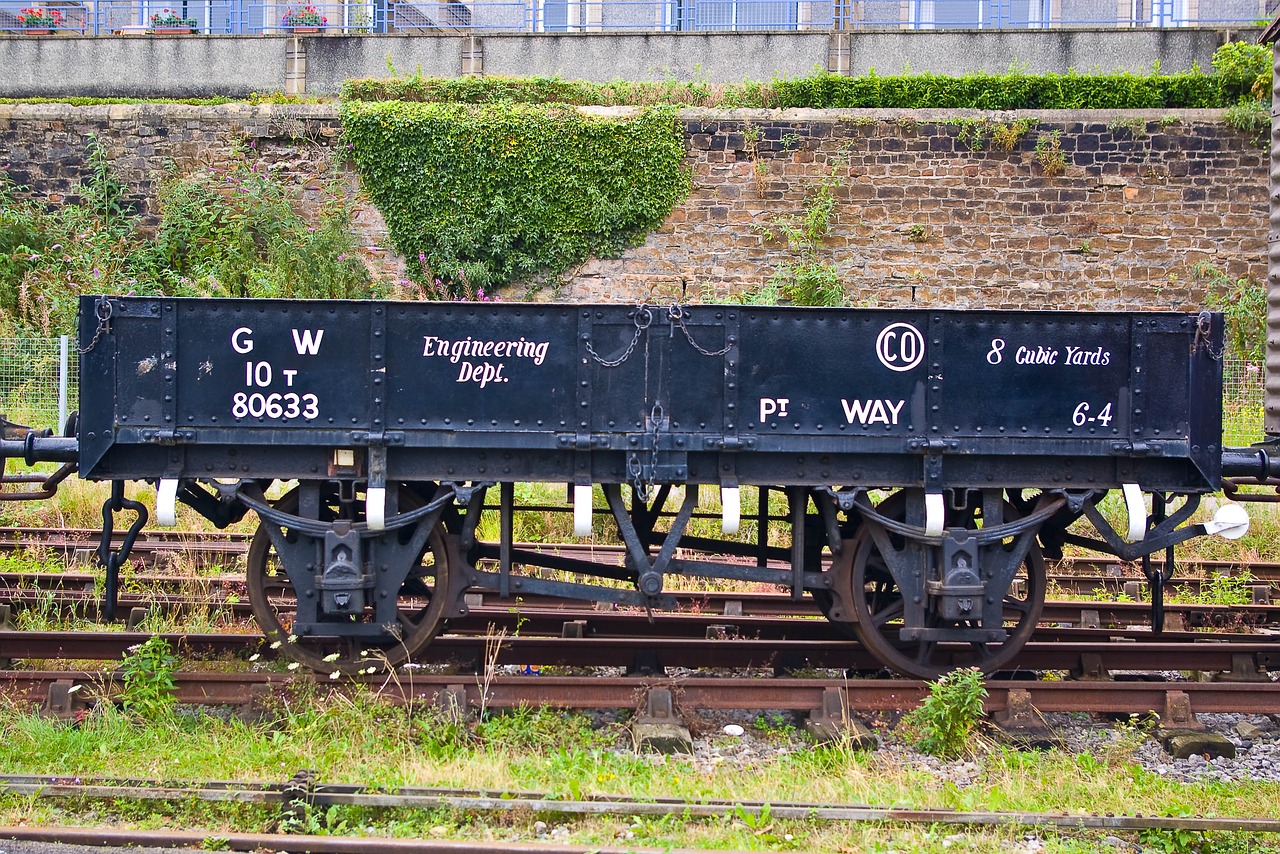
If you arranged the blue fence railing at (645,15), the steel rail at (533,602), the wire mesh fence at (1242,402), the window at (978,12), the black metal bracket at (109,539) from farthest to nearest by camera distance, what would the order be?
the window at (978,12) → the blue fence railing at (645,15) → the wire mesh fence at (1242,402) → the steel rail at (533,602) → the black metal bracket at (109,539)

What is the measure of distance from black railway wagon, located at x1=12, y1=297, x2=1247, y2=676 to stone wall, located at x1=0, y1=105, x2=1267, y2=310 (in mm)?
12520

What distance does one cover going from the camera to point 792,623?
7.46 meters

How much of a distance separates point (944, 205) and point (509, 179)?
26.1 feet

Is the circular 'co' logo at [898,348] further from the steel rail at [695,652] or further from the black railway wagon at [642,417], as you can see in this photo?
the steel rail at [695,652]

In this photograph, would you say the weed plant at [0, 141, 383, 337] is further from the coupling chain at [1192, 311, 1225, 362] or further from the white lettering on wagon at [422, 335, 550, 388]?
the coupling chain at [1192, 311, 1225, 362]

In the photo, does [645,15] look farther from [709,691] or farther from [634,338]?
[709,691]

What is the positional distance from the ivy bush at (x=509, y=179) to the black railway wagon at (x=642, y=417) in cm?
1261

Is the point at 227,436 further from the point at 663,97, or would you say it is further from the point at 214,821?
the point at 663,97

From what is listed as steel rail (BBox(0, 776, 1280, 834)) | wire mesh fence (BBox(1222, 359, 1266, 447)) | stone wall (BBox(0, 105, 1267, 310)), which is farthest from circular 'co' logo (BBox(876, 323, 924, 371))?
stone wall (BBox(0, 105, 1267, 310))

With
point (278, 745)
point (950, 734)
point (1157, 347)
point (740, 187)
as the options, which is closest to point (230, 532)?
point (278, 745)

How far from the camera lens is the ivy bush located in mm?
18328

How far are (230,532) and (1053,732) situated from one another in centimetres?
833

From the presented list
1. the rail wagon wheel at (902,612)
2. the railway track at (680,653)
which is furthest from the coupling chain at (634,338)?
the railway track at (680,653)

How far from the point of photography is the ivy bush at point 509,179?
18328 mm
